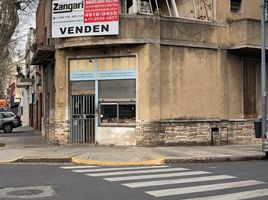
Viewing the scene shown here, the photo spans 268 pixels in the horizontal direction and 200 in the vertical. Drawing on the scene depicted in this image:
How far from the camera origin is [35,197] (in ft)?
31.7

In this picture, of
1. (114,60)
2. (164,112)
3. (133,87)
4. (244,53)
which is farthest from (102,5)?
(244,53)

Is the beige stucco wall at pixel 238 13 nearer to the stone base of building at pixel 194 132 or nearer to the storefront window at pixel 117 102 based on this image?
the stone base of building at pixel 194 132

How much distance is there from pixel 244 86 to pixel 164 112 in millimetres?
4705

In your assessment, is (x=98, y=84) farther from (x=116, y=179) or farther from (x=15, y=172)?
(x=116, y=179)

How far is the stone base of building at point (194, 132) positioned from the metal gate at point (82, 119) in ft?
7.37

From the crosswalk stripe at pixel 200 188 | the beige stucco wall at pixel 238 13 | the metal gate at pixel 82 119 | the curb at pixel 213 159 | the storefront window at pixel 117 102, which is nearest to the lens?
the crosswalk stripe at pixel 200 188

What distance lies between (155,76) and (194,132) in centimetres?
315

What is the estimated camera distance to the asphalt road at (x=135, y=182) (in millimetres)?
9867

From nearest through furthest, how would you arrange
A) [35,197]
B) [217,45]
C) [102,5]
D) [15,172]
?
1. [35,197]
2. [15,172]
3. [102,5]
4. [217,45]

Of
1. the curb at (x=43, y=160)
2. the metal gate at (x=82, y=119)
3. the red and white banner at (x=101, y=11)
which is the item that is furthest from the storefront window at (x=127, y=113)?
the curb at (x=43, y=160)

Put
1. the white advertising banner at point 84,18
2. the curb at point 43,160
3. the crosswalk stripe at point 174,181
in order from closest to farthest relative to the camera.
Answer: the crosswalk stripe at point 174,181
the curb at point 43,160
the white advertising banner at point 84,18

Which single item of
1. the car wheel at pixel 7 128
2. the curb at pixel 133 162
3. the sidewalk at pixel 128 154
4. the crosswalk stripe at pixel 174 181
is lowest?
the crosswalk stripe at pixel 174 181

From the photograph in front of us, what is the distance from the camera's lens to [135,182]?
11.6m

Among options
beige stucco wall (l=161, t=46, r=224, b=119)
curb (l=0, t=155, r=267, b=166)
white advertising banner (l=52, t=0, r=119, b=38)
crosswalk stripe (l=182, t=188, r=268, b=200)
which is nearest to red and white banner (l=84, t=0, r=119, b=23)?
white advertising banner (l=52, t=0, r=119, b=38)
